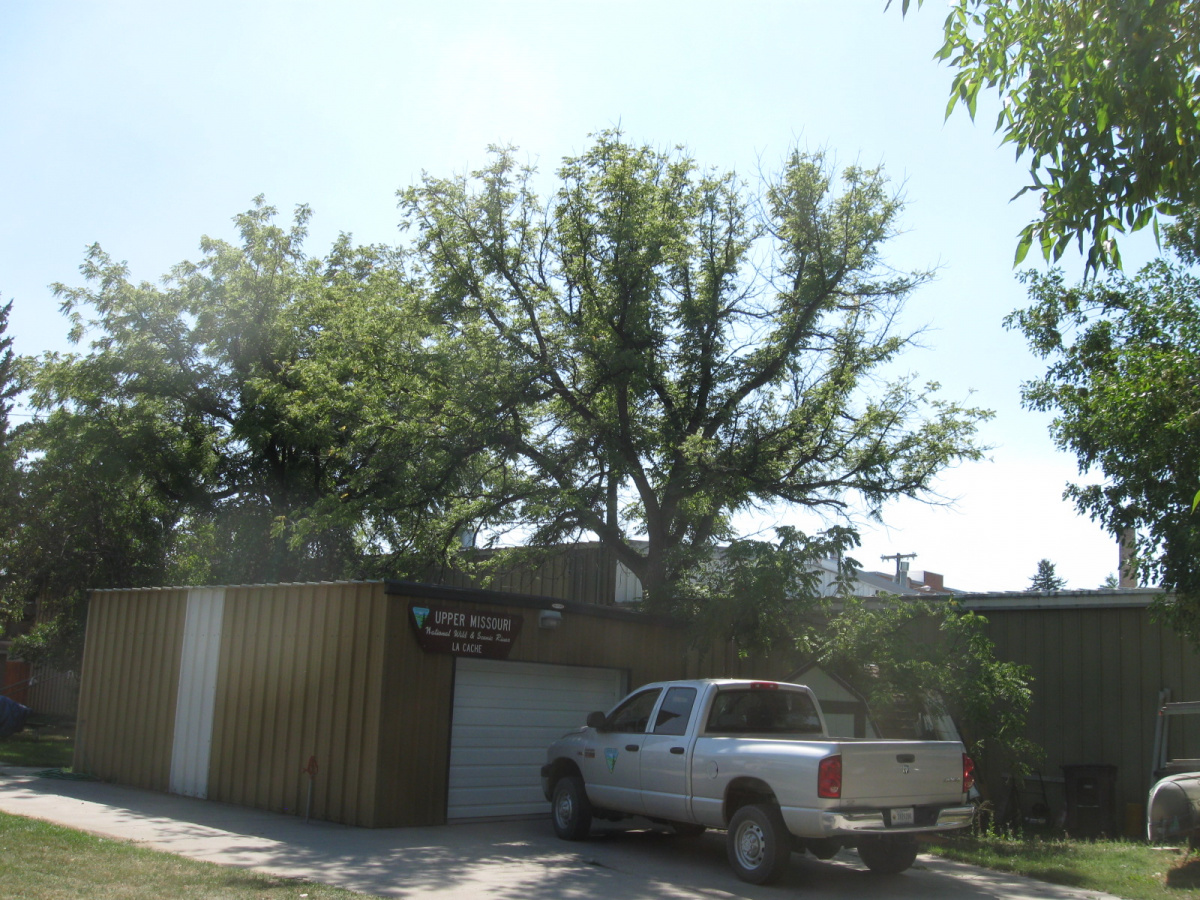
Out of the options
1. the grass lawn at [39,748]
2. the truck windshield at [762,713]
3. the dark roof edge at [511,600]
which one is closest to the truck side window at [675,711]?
the truck windshield at [762,713]

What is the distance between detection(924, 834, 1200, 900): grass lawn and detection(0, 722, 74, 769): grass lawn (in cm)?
1419

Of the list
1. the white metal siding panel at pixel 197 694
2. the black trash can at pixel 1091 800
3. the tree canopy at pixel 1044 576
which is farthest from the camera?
the tree canopy at pixel 1044 576

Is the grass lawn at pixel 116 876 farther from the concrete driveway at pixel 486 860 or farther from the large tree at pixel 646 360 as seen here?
the large tree at pixel 646 360

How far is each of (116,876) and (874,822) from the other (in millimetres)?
6252

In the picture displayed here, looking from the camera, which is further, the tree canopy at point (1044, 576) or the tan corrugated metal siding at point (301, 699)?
the tree canopy at point (1044, 576)

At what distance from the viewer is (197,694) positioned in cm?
1464

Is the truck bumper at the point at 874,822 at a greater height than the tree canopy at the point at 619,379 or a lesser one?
lesser

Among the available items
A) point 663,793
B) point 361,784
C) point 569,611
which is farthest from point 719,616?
point 361,784

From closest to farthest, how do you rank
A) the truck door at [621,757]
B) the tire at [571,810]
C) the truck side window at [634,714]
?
the truck door at [621,757]
the truck side window at [634,714]
the tire at [571,810]

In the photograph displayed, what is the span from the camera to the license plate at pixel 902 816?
9.42 m

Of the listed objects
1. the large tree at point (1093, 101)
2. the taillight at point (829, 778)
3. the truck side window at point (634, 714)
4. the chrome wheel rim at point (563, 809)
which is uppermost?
the large tree at point (1093, 101)

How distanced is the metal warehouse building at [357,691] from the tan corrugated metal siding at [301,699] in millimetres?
23

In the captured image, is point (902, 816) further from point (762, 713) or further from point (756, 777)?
point (762, 713)

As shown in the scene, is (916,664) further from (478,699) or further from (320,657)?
(320,657)
